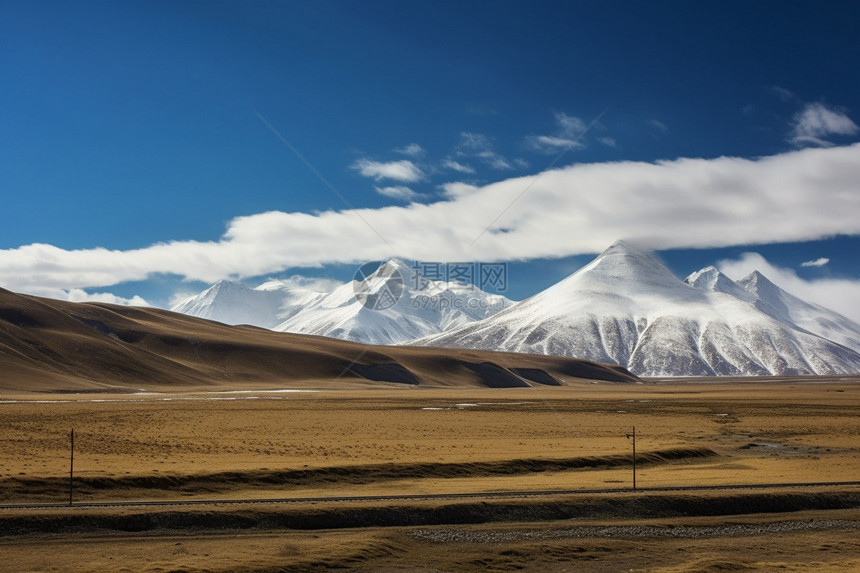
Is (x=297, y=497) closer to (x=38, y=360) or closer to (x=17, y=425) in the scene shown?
(x=17, y=425)

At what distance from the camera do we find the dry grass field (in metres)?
26.2

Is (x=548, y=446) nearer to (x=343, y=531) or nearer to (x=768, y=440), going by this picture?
(x=768, y=440)

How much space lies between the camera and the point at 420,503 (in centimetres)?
3228

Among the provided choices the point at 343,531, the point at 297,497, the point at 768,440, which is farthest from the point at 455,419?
the point at 343,531

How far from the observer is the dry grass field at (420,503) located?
86.0 feet

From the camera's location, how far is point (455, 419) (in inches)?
3233

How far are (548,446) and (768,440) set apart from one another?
21.6 metres

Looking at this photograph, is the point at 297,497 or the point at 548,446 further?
the point at 548,446

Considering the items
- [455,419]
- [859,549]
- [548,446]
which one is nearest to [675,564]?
[859,549]

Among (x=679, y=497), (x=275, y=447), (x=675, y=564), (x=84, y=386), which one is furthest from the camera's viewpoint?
(x=84, y=386)

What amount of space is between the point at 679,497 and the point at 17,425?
181 feet

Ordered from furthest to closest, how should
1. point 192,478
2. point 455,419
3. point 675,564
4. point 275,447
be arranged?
point 455,419 → point 275,447 → point 192,478 → point 675,564

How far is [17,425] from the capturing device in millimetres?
63656

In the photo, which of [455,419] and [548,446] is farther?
[455,419]
